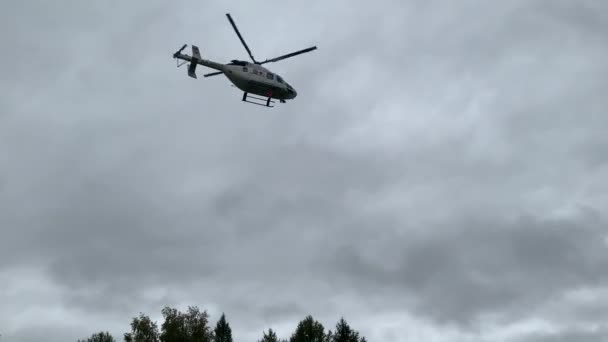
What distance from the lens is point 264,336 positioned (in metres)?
108

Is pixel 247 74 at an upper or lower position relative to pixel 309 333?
upper

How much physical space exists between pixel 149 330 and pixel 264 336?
22946 mm

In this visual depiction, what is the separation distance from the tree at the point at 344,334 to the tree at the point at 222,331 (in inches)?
1034

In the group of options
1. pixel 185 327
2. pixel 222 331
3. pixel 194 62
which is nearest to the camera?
pixel 194 62

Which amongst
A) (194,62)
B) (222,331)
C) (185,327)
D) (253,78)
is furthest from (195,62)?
(222,331)

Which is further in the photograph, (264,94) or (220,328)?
(220,328)

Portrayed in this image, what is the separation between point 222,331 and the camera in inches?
4865

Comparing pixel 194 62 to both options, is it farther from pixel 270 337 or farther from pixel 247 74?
pixel 270 337

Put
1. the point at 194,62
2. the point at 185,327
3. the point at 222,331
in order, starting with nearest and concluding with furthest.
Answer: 1. the point at 194,62
2. the point at 185,327
3. the point at 222,331

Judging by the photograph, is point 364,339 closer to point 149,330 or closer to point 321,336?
point 321,336

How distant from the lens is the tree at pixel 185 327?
291ft

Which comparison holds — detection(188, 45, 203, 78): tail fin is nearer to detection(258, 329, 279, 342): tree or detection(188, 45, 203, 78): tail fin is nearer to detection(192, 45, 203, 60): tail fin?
detection(192, 45, 203, 60): tail fin

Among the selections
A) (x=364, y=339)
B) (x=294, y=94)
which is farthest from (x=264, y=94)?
(x=364, y=339)

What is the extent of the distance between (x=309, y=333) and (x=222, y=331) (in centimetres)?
2253
